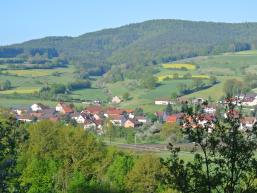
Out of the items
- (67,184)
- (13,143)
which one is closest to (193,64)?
(67,184)

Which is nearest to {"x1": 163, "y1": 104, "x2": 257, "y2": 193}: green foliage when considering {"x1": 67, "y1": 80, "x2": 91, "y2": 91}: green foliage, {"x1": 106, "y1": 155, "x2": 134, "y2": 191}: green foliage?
{"x1": 106, "y1": 155, "x2": 134, "y2": 191}: green foliage

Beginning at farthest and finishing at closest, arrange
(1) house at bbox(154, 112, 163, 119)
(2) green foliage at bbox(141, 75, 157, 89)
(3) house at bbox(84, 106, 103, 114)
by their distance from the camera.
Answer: (2) green foliage at bbox(141, 75, 157, 89)
(3) house at bbox(84, 106, 103, 114)
(1) house at bbox(154, 112, 163, 119)

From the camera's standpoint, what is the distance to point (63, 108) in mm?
113812

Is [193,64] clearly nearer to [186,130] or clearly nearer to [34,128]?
[34,128]

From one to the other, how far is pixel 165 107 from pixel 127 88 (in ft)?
112

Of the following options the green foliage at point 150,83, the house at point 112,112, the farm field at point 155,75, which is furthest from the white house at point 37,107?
the green foliage at point 150,83

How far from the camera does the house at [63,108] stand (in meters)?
112

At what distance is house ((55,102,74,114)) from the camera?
369 feet

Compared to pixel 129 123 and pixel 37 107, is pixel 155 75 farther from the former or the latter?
pixel 129 123

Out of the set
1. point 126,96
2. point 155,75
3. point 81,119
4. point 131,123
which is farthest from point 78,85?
point 131,123

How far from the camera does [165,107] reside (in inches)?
4572

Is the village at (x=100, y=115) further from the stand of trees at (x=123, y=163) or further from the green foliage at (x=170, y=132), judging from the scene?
the stand of trees at (x=123, y=163)

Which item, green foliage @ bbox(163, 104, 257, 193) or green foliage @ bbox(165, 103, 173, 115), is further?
green foliage @ bbox(165, 103, 173, 115)

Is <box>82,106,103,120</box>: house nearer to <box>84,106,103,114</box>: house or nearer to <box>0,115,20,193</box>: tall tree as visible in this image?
<box>84,106,103,114</box>: house
